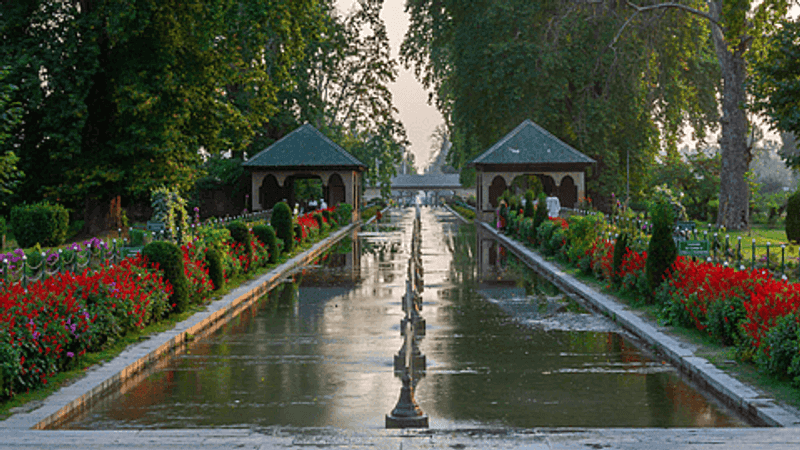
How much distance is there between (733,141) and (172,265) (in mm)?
→ 30173

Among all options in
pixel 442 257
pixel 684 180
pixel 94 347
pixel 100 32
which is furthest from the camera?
pixel 684 180

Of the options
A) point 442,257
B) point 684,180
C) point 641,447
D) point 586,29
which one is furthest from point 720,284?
point 684,180

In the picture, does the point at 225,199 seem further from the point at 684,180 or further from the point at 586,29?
the point at 684,180

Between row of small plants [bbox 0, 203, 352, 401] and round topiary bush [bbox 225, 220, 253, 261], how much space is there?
2.21 m

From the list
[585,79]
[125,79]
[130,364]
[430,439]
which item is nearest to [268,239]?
[125,79]

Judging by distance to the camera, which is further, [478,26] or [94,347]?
[478,26]

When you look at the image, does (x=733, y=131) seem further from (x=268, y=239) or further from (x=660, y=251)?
(x=660, y=251)

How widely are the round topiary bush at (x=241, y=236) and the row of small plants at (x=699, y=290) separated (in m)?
7.99

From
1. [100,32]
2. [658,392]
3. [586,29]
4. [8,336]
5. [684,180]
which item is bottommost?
[658,392]

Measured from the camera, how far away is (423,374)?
10297 mm

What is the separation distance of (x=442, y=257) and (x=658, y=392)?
19717mm

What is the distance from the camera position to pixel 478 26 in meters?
52.6

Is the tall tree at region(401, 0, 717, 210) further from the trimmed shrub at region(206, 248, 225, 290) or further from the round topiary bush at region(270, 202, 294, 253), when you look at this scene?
the trimmed shrub at region(206, 248, 225, 290)

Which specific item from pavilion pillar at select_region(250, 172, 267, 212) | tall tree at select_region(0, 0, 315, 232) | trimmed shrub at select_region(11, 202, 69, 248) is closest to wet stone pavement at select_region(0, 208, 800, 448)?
tall tree at select_region(0, 0, 315, 232)
